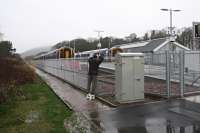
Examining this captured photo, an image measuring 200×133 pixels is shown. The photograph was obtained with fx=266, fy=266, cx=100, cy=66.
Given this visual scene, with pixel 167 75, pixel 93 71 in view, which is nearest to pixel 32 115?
pixel 93 71

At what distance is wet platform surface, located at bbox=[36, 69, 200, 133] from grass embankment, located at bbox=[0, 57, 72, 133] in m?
0.82

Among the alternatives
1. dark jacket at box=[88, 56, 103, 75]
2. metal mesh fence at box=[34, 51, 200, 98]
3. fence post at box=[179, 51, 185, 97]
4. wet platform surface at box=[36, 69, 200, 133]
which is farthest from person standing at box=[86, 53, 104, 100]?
fence post at box=[179, 51, 185, 97]

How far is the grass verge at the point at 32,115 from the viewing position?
704cm

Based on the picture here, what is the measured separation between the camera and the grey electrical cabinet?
32.6 ft

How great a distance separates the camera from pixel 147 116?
7875 millimetres

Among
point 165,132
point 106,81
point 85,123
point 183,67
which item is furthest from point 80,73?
point 165,132

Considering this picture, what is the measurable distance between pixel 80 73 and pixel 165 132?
8824 millimetres

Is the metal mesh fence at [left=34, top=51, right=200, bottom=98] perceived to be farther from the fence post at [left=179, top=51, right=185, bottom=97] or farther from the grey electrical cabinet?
the grey electrical cabinet

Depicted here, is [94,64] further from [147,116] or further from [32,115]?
[147,116]

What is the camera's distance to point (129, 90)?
10.0 m

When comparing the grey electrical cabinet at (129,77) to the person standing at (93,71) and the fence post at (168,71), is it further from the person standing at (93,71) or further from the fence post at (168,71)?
the person standing at (93,71)

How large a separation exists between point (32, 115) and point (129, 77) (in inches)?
148

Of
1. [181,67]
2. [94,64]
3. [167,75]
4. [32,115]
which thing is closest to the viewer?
[32,115]

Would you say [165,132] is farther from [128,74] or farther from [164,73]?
[164,73]
